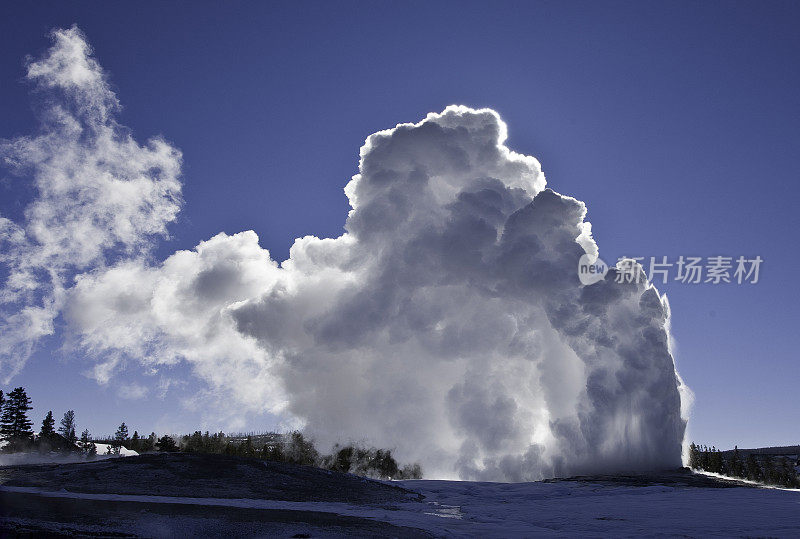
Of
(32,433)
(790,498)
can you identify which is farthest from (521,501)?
(32,433)

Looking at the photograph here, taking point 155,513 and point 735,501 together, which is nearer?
point 155,513

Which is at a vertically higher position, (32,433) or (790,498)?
(790,498)

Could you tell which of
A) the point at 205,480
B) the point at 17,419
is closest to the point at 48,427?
the point at 17,419

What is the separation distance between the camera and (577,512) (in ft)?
90.8

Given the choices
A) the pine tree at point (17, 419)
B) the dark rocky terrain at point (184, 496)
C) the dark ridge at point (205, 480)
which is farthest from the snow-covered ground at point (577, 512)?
the pine tree at point (17, 419)

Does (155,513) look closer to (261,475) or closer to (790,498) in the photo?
(261,475)

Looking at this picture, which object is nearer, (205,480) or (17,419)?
(205,480)

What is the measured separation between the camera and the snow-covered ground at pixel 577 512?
21.1m

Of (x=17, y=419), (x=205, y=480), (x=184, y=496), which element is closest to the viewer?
(x=184, y=496)

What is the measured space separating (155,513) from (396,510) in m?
11.5

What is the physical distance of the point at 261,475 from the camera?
3347cm

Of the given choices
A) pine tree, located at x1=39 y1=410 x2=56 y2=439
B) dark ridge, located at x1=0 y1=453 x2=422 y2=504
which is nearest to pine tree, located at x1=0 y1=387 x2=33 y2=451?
pine tree, located at x1=39 y1=410 x2=56 y2=439

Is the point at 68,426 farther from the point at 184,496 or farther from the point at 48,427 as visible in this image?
the point at 184,496

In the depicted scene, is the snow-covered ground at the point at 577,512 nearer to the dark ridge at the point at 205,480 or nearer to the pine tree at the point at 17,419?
the dark ridge at the point at 205,480
